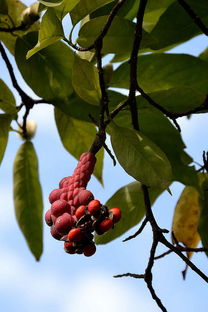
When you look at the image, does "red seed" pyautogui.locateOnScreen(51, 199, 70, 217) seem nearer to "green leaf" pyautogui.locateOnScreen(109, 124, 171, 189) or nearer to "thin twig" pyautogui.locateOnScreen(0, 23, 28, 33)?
"green leaf" pyautogui.locateOnScreen(109, 124, 171, 189)

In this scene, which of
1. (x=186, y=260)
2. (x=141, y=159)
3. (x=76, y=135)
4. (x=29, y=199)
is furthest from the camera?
(x=29, y=199)

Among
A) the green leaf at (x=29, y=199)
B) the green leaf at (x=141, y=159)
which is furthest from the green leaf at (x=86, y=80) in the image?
the green leaf at (x=29, y=199)

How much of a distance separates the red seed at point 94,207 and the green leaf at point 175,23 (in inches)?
19.1

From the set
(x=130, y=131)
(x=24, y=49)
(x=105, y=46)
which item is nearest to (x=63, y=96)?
(x=24, y=49)

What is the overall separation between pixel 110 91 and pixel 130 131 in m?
0.25

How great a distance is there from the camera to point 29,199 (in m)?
1.62

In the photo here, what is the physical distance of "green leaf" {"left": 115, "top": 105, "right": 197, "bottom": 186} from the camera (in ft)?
3.90

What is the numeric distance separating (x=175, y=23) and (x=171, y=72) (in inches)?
3.7

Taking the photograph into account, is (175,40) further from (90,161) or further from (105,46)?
(90,161)

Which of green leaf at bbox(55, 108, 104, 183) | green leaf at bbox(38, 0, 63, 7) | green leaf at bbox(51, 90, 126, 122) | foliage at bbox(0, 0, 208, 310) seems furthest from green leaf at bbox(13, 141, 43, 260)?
green leaf at bbox(38, 0, 63, 7)

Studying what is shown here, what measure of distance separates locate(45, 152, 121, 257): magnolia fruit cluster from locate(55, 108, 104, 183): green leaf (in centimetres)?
57

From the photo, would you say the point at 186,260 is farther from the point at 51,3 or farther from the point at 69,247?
the point at 51,3

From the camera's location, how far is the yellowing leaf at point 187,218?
1.39m

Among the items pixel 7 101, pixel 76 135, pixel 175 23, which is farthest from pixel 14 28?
pixel 175 23
